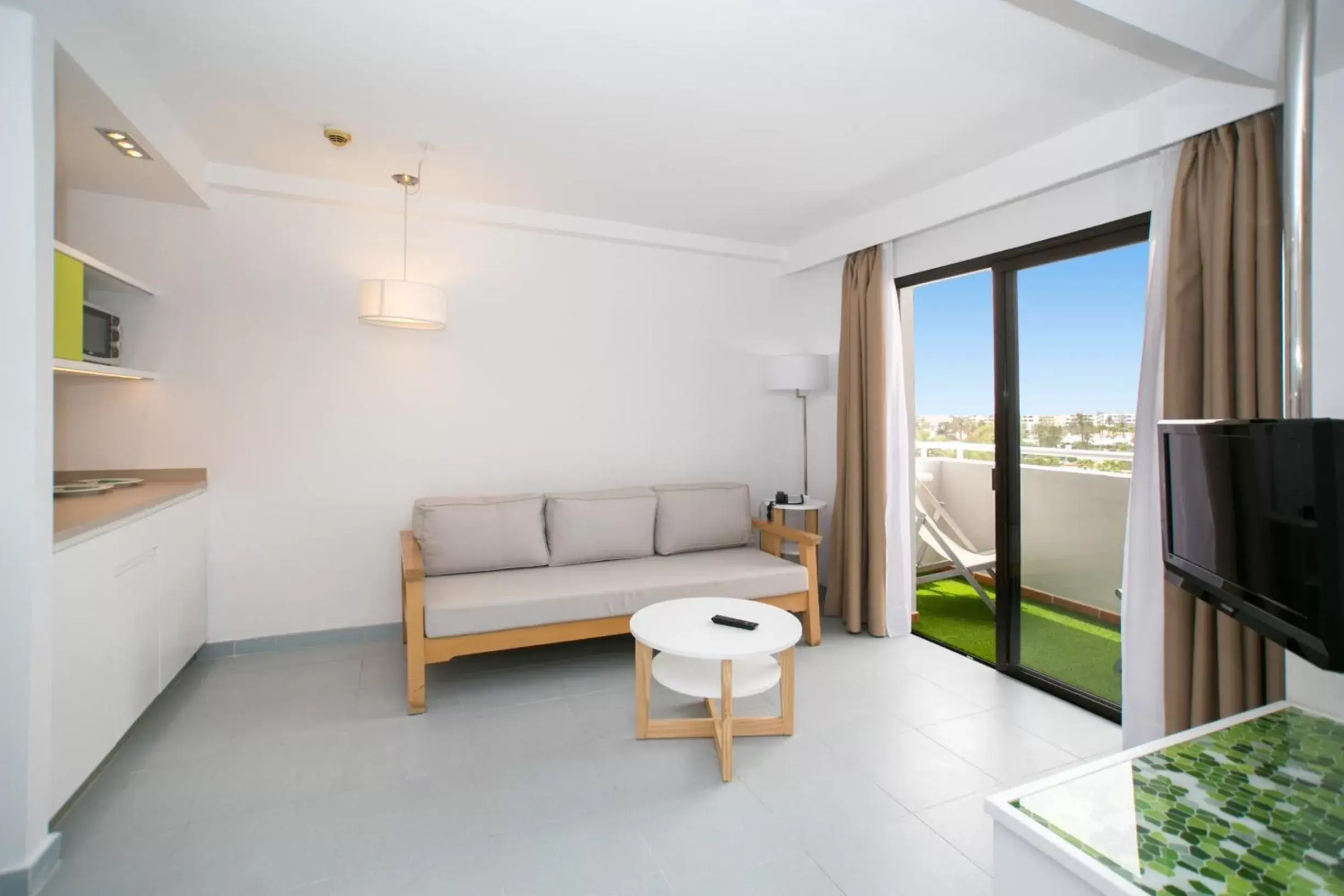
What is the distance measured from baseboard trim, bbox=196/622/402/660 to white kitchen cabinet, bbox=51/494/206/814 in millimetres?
367

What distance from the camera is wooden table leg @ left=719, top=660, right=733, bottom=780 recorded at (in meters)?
2.37

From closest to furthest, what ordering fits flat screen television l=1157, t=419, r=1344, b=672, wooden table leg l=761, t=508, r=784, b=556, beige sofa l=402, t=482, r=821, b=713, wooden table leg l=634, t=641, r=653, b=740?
flat screen television l=1157, t=419, r=1344, b=672
wooden table leg l=634, t=641, r=653, b=740
beige sofa l=402, t=482, r=821, b=713
wooden table leg l=761, t=508, r=784, b=556

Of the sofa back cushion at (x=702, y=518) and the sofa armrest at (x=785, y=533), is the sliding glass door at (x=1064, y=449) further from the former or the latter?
the sofa back cushion at (x=702, y=518)

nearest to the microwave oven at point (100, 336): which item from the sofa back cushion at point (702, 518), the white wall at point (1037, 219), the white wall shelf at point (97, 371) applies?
the white wall shelf at point (97, 371)

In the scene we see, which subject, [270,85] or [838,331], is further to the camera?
[838,331]

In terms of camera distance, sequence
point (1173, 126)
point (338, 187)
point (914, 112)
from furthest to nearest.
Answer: point (338, 187) → point (914, 112) → point (1173, 126)

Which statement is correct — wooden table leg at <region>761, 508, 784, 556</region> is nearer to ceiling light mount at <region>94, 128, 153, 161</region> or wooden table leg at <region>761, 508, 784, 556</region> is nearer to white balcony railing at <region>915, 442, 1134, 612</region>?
white balcony railing at <region>915, 442, 1134, 612</region>

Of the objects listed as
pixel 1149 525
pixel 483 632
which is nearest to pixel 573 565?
pixel 483 632

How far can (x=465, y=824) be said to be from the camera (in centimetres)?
209

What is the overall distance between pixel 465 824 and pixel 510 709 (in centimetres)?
86

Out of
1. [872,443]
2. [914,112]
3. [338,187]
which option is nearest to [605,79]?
[914,112]

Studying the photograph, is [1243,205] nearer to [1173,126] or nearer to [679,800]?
[1173,126]

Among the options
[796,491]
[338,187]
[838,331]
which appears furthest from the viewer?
[796,491]

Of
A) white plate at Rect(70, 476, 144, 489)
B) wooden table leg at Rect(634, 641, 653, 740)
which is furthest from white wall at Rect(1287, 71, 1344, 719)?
white plate at Rect(70, 476, 144, 489)
